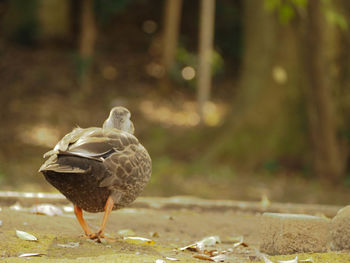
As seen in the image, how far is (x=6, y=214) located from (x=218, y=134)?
8190 millimetres

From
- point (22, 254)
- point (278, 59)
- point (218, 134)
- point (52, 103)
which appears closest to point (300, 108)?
point (278, 59)

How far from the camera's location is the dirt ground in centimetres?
421

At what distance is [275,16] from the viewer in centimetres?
1284

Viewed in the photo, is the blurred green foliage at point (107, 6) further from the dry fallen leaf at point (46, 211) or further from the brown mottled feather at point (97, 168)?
the brown mottled feather at point (97, 168)

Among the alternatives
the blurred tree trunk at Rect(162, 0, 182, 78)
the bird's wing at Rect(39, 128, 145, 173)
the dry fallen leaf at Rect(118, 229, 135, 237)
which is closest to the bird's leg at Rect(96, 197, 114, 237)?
the bird's wing at Rect(39, 128, 145, 173)

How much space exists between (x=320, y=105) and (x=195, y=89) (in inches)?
290

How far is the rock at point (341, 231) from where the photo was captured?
4734mm

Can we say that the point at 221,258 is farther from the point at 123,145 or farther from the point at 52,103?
the point at 52,103

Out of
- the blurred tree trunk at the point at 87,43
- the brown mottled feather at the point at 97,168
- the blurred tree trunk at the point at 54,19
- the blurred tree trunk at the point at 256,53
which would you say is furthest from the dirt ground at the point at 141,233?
the blurred tree trunk at the point at 54,19

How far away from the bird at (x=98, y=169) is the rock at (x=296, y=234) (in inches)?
40.5

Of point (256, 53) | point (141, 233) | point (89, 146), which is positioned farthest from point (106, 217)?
point (256, 53)

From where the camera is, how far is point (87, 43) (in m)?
17.4

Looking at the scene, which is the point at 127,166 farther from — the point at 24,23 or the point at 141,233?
the point at 24,23

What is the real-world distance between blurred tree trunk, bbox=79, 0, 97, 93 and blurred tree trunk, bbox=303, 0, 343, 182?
749cm
